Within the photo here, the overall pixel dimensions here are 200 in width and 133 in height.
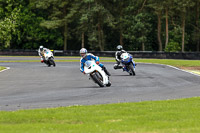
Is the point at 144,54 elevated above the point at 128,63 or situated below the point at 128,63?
below

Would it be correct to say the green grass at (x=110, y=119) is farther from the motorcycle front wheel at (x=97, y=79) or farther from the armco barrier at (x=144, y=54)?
the armco barrier at (x=144, y=54)

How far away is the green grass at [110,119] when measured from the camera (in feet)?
26.9

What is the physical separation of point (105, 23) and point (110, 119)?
189ft

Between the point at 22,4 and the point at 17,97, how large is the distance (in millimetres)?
55230

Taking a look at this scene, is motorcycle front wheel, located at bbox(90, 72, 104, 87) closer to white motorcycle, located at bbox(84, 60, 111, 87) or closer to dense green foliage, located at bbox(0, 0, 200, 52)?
white motorcycle, located at bbox(84, 60, 111, 87)

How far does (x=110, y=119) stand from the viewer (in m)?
9.40

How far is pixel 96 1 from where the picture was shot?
6419 centimetres

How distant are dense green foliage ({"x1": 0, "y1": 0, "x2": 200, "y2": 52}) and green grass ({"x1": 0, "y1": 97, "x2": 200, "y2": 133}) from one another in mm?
50265

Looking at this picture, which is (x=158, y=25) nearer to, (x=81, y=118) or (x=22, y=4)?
(x=22, y=4)

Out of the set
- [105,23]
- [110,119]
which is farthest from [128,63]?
[105,23]

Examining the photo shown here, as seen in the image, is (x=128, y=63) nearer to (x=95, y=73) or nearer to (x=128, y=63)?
(x=128, y=63)

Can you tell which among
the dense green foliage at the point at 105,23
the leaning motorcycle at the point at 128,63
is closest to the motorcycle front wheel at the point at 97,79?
the leaning motorcycle at the point at 128,63

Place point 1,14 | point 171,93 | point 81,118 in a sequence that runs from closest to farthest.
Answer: point 81,118
point 171,93
point 1,14

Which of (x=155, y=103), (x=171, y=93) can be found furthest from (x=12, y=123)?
(x=171, y=93)
